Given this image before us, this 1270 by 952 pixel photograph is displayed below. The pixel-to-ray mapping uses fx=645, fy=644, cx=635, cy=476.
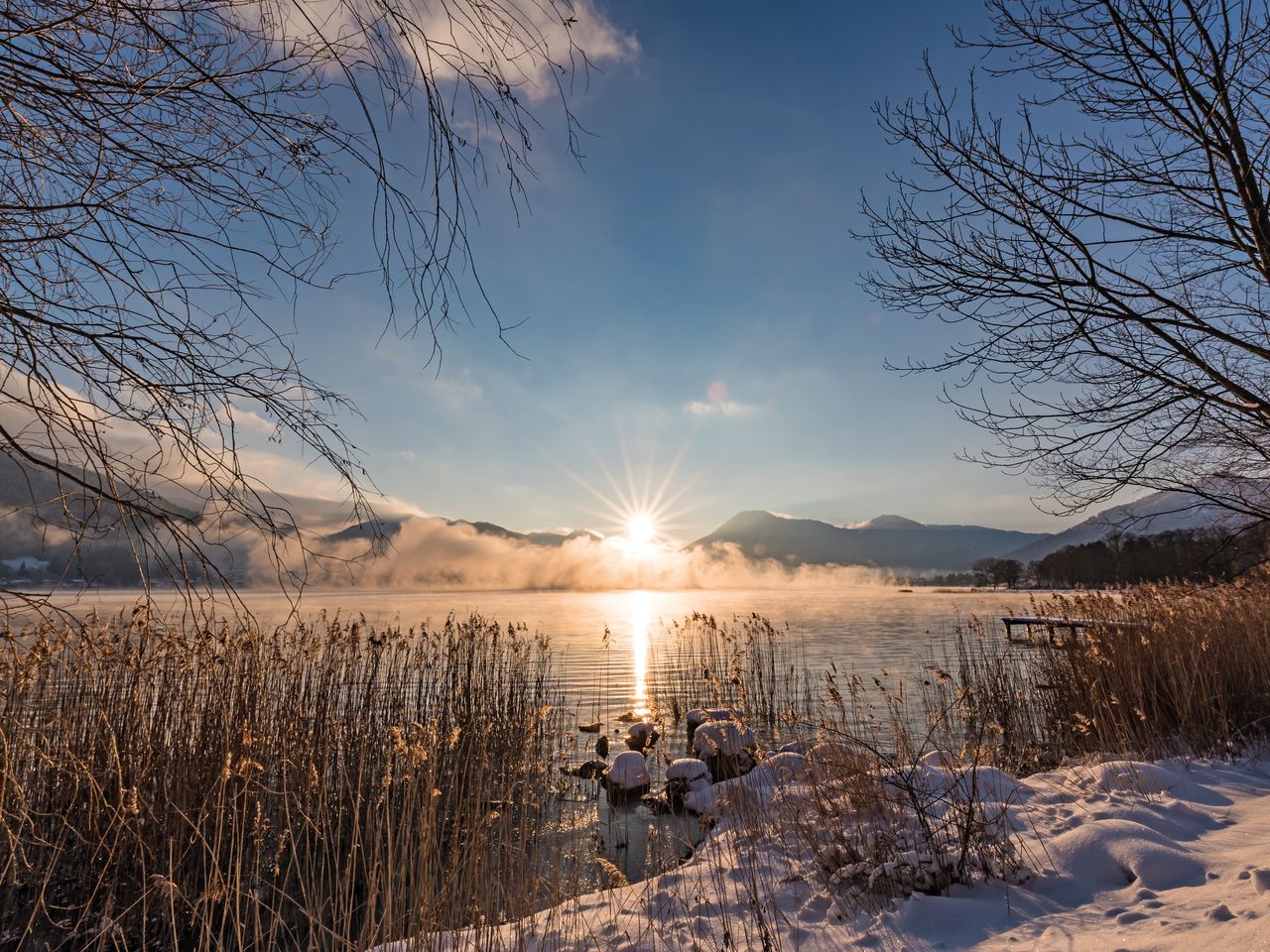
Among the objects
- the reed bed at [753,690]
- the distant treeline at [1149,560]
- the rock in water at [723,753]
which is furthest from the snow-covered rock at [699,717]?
the distant treeline at [1149,560]

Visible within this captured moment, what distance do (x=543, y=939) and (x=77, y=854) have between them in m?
4.75

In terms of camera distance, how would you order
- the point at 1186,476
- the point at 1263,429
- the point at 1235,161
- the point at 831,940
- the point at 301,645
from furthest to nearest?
1. the point at 301,645
2. the point at 1186,476
3. the point at 1263,429
4. the point at 1235,161
5. the point at 831,940

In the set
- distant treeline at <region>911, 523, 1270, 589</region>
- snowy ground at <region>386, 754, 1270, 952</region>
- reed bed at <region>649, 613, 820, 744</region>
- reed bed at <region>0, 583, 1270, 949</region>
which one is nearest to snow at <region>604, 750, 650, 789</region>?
reed bed at <region>0, 583, 1270, 949</region>

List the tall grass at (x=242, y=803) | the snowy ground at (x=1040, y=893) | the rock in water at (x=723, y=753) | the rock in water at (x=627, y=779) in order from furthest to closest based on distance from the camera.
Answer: the rock in water at (x=723, y=753)
the rock in water at (x=627, y=779)
the tall grass at (x=242, y=803)
the snowy ground at (x=1040, y=893)

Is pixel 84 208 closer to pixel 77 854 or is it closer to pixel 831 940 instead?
pixel 831 940

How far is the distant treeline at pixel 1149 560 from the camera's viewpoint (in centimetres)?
529

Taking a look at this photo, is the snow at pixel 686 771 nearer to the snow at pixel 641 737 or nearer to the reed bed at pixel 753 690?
the reed bed at pixel 753 690

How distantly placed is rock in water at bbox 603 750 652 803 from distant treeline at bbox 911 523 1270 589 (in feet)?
18.3

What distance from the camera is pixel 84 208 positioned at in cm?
158

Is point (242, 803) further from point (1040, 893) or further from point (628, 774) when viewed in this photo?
point (1040, 893)

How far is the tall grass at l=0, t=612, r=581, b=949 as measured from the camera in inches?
152

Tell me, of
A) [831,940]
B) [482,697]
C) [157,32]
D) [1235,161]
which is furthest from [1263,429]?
[482,697]

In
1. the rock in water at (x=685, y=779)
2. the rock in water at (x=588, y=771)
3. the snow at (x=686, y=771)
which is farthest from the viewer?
the rock in water at (x=588, y=771)

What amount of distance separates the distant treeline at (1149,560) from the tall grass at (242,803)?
17.4ft
